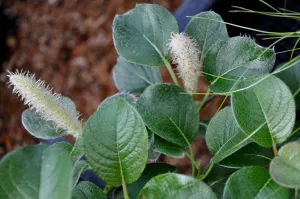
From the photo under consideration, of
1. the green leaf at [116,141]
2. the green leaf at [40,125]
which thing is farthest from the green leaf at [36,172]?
the green leaf at [40,125]

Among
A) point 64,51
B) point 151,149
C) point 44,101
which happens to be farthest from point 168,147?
point 64,51

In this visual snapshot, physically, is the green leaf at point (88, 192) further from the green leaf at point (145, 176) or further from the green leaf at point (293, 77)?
the green leaf at point (293, 77)

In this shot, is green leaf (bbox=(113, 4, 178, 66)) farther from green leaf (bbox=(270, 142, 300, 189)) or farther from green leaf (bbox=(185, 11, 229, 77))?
green leaf (bbox=(270, 142, 300, 189))

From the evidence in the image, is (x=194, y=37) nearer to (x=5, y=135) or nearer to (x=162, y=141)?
(x=162, y=141)

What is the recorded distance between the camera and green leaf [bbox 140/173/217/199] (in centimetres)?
34

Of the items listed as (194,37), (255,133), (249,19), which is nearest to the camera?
(255,133)

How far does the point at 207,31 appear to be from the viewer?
48 cm

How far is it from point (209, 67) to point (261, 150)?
0.33 feet

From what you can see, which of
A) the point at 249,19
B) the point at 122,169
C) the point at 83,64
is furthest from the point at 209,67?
the point at 83,64

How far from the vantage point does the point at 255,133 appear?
1.24 ft

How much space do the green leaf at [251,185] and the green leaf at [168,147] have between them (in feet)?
0.28

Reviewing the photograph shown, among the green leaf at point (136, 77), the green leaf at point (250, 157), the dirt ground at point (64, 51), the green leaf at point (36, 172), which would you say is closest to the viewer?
the green leaf at point (36, 172)

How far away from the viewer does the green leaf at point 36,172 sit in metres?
0.32

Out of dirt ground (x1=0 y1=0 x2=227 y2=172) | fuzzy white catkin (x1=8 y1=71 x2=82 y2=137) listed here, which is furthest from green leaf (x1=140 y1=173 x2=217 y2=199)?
dirt ground (x1=0 y1=0 x2=227 y2=172)
